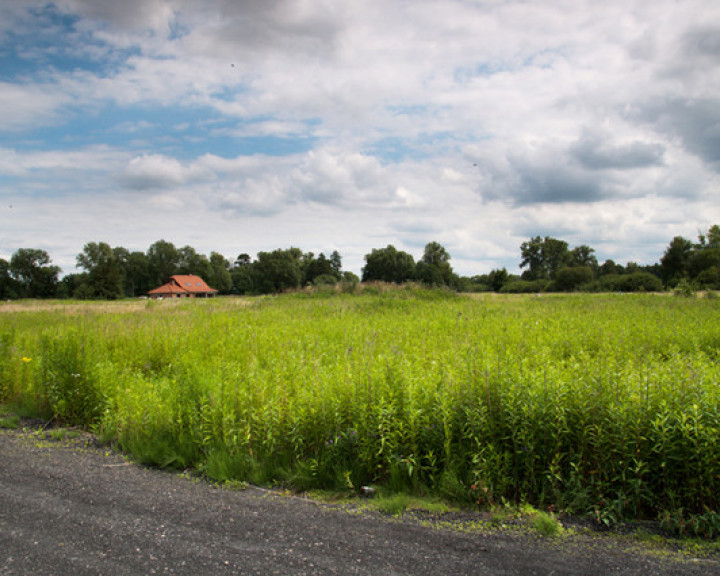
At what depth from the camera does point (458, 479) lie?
15.3 ft

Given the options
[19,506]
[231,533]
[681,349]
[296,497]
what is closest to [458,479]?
[296,497]

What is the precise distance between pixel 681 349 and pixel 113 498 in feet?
37.1

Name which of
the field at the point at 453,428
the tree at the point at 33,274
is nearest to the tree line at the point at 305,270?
the tree at the point at 33,274

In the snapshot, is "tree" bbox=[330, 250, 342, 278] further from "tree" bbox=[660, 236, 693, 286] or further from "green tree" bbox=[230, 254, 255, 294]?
"tree" bbox=[660, 236, 693, 286]

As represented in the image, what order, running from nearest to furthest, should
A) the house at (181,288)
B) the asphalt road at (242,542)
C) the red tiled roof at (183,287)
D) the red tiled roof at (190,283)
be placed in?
1. the asphalt road at (242,542)
2. the house at (181,288)
3. the red tiled roof at (183,287)
4. the red tiled roof at (190,283)

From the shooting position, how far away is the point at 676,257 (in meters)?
74.1

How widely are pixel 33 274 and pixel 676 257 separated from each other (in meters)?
115

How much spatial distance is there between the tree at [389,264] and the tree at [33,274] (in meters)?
61.4

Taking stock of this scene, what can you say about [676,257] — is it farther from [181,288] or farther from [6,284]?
[6,284]

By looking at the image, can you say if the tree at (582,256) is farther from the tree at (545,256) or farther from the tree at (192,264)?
the tree at (192,264)

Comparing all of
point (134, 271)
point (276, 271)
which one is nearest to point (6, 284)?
point (134, 271)

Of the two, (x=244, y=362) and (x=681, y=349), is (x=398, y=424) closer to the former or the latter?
(x=244, y=362)

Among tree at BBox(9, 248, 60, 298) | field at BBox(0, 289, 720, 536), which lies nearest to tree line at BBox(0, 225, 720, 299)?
tree at BBox(9, 248, 60, 298)

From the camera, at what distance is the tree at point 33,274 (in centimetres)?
8569
